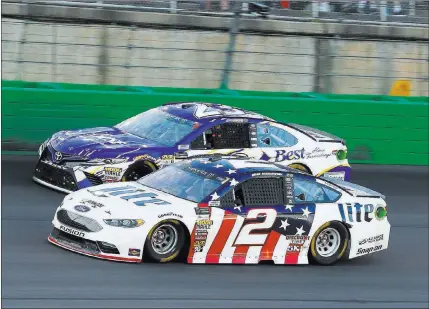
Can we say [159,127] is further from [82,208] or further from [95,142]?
[82,208]

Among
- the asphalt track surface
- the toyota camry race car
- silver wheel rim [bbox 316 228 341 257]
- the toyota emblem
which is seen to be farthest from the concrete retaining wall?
silver wheel rim [bbox 316 228 341 257]

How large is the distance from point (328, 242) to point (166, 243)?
2.00 meters

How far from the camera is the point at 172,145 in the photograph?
12320mm

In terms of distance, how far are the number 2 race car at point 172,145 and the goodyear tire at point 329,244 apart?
301cm

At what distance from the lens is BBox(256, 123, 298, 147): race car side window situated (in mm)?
12922

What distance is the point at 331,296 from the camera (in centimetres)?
851

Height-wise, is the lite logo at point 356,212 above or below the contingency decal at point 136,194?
below

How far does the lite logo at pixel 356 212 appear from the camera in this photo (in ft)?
32.4

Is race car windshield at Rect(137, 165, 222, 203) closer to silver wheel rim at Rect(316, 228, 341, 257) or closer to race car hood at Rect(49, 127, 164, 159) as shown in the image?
silver wheel rim at Rect(316, 228, 341, 257)

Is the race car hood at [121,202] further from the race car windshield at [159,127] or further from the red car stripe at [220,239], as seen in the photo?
the race car windshield at [159,127]

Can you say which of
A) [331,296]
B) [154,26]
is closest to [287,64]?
[154,26]

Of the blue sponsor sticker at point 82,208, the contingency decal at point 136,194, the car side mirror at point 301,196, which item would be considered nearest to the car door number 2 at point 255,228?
the car side mirror at point 301,196

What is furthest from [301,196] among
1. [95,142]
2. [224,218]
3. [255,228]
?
[95,142]

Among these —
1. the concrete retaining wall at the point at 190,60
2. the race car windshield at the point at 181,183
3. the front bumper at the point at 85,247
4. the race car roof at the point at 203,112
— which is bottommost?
the front bumper at the point at 85,247
